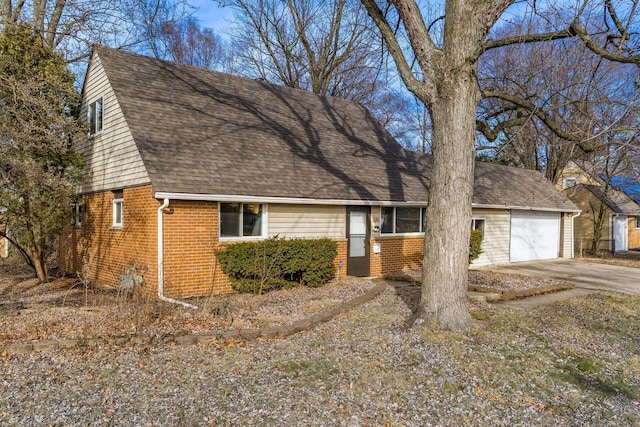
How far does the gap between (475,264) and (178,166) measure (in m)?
11.5

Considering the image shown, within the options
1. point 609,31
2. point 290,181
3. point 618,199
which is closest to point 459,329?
point 609,31

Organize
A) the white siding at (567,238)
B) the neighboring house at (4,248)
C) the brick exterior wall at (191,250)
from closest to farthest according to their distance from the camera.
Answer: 1. the brick exterior wall at (191,250)
2. the neighboring house at (4,248)
3. the white siding at (567,238)

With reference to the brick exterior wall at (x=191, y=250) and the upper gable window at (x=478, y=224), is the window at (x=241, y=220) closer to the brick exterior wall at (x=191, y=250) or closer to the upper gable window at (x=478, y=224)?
the brick exterior wall at (x=191, y=250)

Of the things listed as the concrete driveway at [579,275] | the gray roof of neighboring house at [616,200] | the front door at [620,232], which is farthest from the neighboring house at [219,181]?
the front door at [620,232]

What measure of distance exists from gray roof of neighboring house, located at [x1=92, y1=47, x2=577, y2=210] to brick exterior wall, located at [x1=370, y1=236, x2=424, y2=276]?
1338 mm

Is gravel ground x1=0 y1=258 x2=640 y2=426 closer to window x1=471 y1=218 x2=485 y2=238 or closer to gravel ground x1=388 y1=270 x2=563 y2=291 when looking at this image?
gravel ground x1=388 y1=270 x2=563 y2=291

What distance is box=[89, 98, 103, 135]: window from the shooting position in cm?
1304

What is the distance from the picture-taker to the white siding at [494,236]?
17.5m

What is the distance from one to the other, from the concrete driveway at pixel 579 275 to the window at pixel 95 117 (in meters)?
11.5

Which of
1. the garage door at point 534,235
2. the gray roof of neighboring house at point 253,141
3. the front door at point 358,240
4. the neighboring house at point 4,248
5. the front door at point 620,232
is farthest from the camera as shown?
the front door at point 620,232

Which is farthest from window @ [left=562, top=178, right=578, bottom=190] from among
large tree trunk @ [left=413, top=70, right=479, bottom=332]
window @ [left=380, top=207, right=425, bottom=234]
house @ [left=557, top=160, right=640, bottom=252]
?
large tree trunk @ [left=413, top=70, right=479, bottom=332]

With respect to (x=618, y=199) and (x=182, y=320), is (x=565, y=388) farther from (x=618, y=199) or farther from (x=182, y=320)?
(x=618, y=199)

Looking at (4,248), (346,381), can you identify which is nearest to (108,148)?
(4,248)

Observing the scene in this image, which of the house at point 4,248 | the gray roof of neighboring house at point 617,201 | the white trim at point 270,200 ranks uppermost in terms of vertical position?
the gray roof of neighboring house at point 617,201
